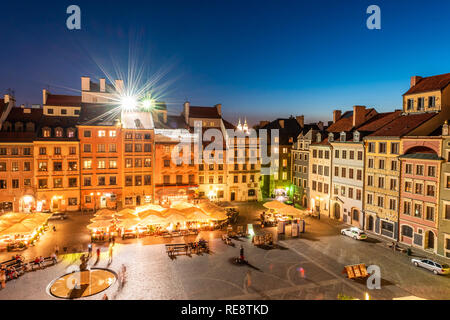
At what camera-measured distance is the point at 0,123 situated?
1876 inches

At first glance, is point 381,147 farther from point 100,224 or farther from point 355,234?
point 100,224

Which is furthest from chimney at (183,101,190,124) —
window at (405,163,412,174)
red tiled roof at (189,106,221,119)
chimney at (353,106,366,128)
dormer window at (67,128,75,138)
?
window at (405,163,412,174)

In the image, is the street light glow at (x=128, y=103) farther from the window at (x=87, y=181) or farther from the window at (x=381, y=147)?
the window at (x=381, y=147)

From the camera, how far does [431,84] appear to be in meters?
37.5

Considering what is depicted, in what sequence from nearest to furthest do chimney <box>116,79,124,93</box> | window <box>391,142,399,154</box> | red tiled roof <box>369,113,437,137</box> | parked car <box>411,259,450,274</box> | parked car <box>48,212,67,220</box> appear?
1. parked car <box>411,259,450,274</box>
2. red tiled roof <box>369,113,437,137</box>
3. window <box>391,142,399,154</box>
4. parked car <box>48,212,67,220</box>
5. chimney <box>116,79,124,93</box>

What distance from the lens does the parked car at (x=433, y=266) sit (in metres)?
26.7

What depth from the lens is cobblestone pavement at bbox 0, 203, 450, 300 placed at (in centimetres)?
2253

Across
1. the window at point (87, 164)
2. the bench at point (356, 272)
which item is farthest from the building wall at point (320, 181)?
the window at point (87, 164)

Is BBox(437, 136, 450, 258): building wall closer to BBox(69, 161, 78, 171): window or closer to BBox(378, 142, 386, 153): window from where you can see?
BBox(378, 142, 386, 153): window

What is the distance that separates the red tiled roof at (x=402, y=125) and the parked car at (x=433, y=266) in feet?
47.7

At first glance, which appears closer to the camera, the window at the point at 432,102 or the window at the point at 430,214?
the window at the point at 430,214

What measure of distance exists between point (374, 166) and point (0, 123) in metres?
55.8

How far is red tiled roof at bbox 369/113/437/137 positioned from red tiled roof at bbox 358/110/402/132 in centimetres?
197
